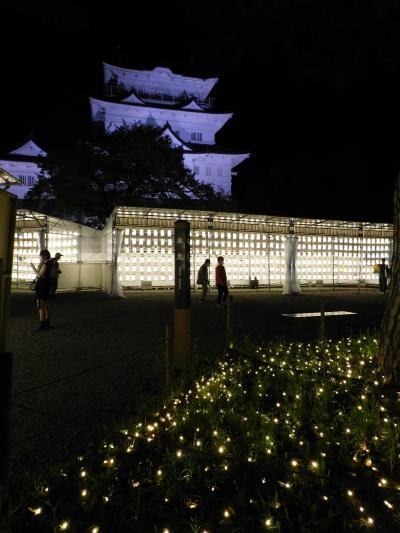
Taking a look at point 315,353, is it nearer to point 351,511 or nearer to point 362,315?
point 351,511

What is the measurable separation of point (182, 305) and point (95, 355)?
1.88 meters

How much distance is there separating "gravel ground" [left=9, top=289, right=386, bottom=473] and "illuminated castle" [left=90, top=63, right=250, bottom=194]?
76.2 feet

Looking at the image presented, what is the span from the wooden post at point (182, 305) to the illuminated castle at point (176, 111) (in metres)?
28.0

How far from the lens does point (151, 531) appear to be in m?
2.66

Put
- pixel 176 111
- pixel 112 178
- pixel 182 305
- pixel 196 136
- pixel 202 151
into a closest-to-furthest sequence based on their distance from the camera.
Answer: pixel 182 305
pixel 112 178
pixel 202 151
pixel 176 111
pixel 196 136

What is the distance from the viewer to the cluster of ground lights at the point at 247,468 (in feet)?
8.99

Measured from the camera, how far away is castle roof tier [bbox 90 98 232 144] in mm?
34875

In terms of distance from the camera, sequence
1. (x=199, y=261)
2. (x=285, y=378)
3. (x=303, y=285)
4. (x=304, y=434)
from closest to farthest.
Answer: (x=304, y=434)
(x=285, y=378)
(x=199, y=261)
(x=303, y=285)

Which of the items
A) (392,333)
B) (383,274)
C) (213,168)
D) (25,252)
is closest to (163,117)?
(213,168)

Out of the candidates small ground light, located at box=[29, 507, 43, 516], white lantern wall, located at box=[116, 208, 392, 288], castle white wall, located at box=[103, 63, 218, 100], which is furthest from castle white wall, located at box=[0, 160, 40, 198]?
small ground light, located at box=[29, 507, 43, 516]

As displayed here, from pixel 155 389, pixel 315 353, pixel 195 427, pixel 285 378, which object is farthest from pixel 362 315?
pixel 195 427

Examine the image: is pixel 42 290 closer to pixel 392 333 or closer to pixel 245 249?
pixel 392 333

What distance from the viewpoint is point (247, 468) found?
3172 millimetres

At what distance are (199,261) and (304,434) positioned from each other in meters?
16.0
